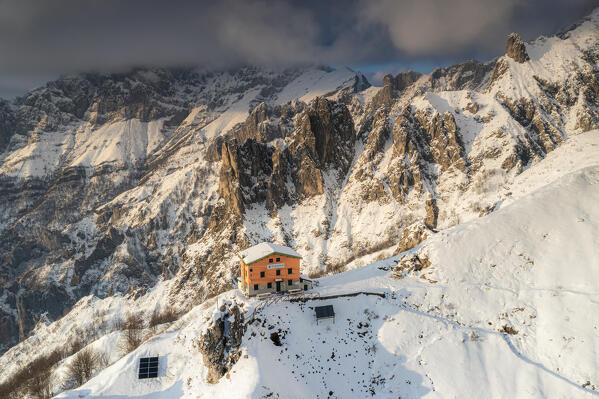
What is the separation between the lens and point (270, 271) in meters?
53.4

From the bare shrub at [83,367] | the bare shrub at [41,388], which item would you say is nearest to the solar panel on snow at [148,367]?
the bare shrub at [83,367]

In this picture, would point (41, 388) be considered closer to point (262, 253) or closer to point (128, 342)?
point (128, 342)

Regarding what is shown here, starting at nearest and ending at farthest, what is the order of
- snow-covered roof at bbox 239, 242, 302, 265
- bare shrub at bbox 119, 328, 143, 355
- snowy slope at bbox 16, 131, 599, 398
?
snowy slope at bbox 16, 131, 599, 398 → snow-covered roof at bbox 239, 242, 302, 265 → bare shrub at bbox 119, 328, 143, 355

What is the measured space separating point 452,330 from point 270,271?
82.3 feet

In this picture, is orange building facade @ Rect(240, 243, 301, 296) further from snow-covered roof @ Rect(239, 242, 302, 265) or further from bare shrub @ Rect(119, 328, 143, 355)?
bare shrub @ Rect(119, 328, 143, 355)

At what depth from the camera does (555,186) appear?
183ft

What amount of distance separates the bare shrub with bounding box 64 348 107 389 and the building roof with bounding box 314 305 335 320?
132ft

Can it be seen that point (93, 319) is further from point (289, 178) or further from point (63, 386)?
point (63, 386)

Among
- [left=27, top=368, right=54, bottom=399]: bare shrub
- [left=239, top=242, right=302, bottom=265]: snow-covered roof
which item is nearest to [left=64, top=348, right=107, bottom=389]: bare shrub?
[left=27, top=368, right=54, bottom=399]: bare shrub

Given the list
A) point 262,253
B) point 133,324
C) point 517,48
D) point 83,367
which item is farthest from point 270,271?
point 517,48

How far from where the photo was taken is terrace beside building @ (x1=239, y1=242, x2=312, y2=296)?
172 ft

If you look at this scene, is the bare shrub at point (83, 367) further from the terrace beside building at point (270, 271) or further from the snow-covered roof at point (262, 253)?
the snow-covered roof at point (262, 253)

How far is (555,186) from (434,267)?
79.2ft

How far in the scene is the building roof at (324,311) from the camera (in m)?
44.3
